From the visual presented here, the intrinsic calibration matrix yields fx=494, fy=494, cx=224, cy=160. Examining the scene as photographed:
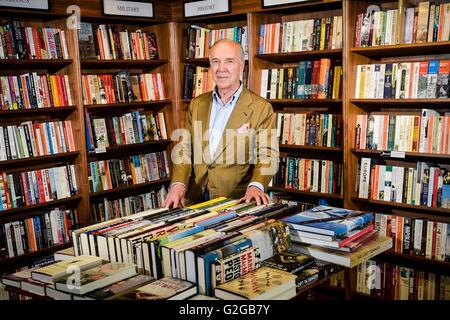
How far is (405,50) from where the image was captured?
334 cm

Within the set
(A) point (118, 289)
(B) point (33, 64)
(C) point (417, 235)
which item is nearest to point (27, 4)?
(B) point (33, 64)

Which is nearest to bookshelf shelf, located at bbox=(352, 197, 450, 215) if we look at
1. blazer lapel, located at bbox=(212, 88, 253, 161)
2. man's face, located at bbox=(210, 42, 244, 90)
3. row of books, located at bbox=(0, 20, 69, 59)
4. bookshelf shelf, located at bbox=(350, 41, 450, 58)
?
bookshelf shelf, located at bbox=(350, 41, 450, 58)

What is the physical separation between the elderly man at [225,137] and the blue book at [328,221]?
2.14ft

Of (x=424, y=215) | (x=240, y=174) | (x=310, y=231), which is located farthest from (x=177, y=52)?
(x=310, y=231)

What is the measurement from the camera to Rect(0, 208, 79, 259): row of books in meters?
3.45

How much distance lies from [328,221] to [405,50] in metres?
2.01

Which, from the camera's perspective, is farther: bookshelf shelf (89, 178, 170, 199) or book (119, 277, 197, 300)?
bookshelf shelf (89, 178, 170, 199)

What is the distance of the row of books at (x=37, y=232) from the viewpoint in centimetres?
345

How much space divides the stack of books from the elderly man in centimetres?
73

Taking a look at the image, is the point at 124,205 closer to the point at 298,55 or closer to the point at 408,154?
the point at 298,55

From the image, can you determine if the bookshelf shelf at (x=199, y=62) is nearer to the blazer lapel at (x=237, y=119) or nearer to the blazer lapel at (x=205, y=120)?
the blazer lapel at (x=205, y=120)

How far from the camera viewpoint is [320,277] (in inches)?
62.1

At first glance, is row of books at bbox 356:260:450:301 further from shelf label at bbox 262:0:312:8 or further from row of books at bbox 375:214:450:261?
shelf label at bbox 262:0:312:8
